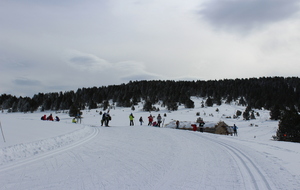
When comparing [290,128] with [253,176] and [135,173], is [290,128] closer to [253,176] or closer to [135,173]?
[253,176]

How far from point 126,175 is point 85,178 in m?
0.94

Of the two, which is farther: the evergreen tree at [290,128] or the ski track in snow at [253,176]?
the evergreen tree at [290,128]

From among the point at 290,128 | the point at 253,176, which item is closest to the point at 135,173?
the point at 253,176

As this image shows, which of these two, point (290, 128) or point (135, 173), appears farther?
point (290, 128)

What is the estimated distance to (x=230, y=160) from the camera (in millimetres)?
7430

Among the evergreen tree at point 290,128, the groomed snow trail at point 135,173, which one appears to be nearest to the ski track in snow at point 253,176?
the groomed snow trail at point 135,173

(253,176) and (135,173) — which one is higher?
(253,176)

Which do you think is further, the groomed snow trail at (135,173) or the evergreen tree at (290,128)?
the evergreen tree at (290,128)

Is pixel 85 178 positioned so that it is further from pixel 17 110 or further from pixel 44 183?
pixel 17 110

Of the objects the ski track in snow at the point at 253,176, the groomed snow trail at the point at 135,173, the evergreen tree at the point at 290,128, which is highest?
the evergreen tree at the point at 290,128

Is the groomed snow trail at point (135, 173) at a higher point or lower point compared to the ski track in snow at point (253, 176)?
lower

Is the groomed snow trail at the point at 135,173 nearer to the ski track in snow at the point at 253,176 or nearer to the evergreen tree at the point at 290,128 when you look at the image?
the ski track in snow at the point at 253,176

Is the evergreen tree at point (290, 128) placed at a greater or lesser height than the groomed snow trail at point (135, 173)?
greater

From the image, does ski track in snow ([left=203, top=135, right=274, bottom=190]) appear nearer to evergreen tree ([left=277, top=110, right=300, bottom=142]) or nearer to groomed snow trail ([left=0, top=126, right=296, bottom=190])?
groomed snow trail ([left=0, top=126, right=296, bottom=190])
